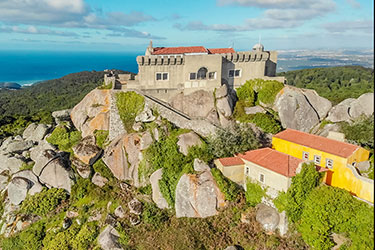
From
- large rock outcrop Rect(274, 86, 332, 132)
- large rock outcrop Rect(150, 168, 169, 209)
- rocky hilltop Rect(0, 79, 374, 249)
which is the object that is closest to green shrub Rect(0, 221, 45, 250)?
rocky hilltop Rect(0, 79, 374, 249)

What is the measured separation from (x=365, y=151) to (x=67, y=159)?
28586 mm

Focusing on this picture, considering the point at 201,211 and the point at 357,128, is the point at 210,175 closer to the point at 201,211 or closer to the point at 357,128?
the point at 201,211

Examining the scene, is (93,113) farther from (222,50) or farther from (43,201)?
(222,50)

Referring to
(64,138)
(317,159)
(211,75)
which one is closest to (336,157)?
(317,159)

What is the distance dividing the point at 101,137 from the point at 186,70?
40.3ft

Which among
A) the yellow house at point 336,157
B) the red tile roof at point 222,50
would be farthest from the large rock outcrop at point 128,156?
the red tile roof at point 222,50

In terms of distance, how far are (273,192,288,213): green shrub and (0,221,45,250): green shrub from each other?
21458 mm

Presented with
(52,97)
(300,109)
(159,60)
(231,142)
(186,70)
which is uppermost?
(159,60)

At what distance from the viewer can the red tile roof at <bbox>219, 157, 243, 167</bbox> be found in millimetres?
24578

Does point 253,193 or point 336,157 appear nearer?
point 336,157

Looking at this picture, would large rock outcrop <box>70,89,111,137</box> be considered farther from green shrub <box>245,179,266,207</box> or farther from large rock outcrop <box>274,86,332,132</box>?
large rock outcrop <box>274,86,332,132</box>

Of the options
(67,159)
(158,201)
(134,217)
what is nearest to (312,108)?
(158,201)

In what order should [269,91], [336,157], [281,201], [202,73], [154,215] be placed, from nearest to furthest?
[336,157]
[281,201]
[154,215]
[269,91]
[202,73]

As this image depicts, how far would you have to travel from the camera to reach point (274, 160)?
23438 mm
